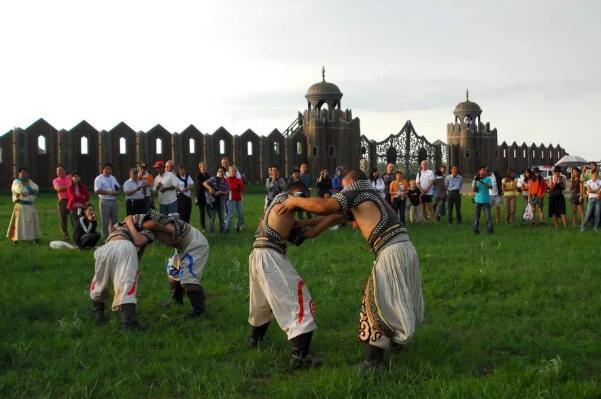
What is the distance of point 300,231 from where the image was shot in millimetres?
6973

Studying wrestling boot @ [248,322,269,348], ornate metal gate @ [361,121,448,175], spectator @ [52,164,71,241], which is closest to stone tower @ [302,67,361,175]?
ornate metal gate @ [361,121,448,175]

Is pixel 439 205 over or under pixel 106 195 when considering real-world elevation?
under

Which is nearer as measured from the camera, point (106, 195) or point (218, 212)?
point (106, 195)

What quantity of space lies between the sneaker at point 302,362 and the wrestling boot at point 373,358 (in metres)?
0.48

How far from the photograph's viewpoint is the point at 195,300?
8578mm

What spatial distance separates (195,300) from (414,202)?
42.2ft

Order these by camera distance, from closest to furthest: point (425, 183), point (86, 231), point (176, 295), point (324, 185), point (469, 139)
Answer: point (176, 295) < point (86, 231) < point (324, 185) < point (425, 183) < point (469, 139)

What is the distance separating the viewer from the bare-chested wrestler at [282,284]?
6.49m

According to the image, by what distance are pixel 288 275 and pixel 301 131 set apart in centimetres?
4386

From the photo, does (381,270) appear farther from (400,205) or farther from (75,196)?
(400,205)

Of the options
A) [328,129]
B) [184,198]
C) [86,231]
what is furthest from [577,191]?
[328,129]

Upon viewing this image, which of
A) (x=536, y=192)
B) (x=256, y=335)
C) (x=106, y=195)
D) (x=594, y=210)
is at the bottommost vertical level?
(x=256, y=335)

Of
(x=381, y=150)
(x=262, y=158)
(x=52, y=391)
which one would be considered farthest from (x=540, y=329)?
(x=381, y=150)

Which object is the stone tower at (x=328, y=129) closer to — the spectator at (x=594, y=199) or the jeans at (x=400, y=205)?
the jeans at (x=400, y=205)
